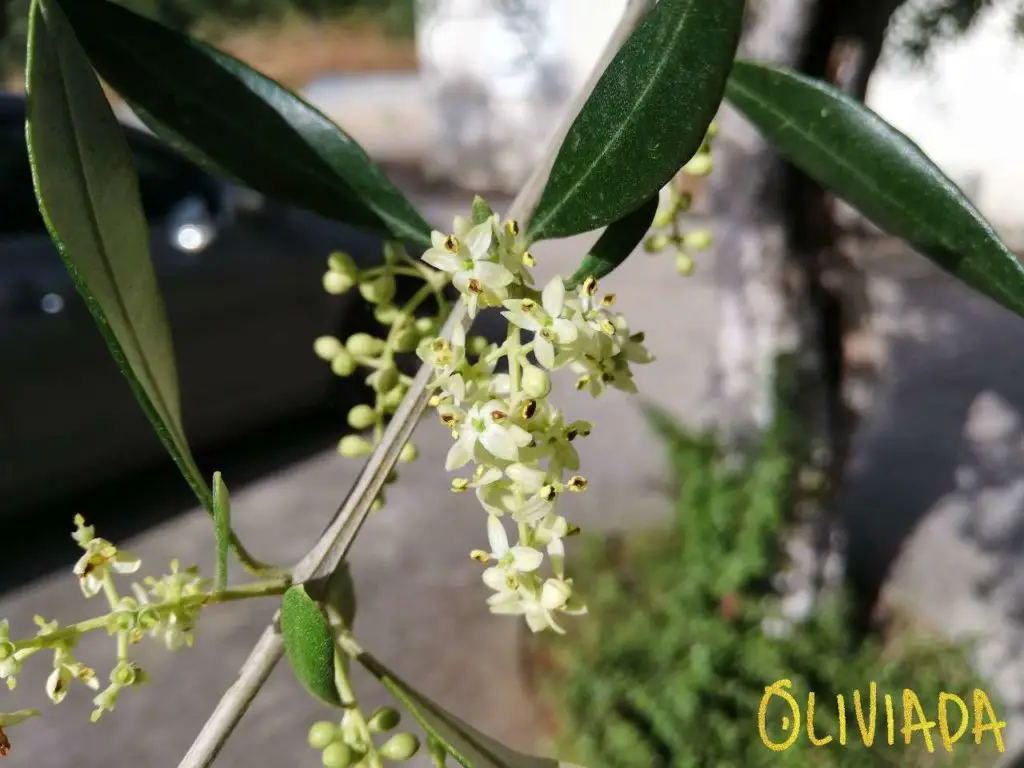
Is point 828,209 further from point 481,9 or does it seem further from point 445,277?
point 481,9

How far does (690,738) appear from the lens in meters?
1.18

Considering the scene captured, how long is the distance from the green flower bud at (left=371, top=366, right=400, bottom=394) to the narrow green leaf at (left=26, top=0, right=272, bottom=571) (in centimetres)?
10

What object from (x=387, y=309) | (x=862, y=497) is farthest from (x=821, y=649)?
(x=387, y=309)

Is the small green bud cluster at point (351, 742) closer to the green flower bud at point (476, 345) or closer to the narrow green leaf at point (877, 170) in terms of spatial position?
the green flower bud at point (476, 345)

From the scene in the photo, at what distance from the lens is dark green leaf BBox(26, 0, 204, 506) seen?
0.99 ft

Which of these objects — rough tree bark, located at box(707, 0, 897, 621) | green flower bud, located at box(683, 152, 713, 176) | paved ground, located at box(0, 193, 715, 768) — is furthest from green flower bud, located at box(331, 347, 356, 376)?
paved ground, located at box(0, 193, 715, 768)

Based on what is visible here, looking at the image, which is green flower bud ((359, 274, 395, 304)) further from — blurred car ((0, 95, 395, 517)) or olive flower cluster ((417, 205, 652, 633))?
blurred car ((0, 95, 395, 517))

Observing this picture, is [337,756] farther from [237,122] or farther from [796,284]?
[796,284]

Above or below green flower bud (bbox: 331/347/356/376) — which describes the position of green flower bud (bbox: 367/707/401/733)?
below

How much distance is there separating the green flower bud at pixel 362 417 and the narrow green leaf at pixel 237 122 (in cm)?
9

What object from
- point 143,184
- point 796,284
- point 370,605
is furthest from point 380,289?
point 143,184

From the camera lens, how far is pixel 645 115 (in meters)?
0.32

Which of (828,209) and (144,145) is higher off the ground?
(828,209)

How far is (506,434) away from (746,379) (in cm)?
117
